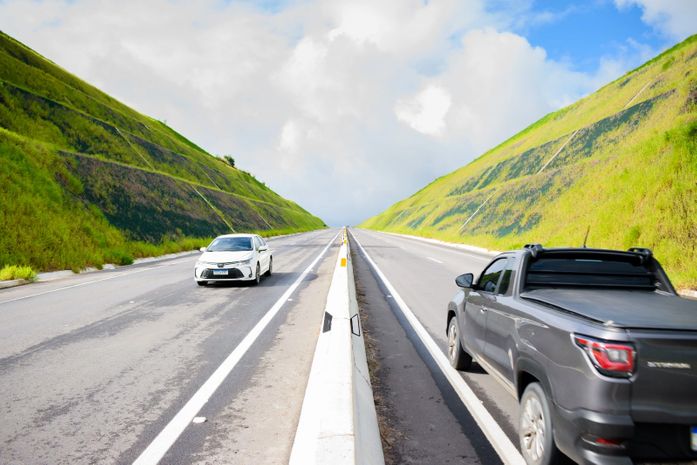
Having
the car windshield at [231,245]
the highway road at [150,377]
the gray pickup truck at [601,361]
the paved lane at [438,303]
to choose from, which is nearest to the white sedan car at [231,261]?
the car windshield at [231,245]

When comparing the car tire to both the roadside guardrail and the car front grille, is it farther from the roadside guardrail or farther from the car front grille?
the roadside guardrail

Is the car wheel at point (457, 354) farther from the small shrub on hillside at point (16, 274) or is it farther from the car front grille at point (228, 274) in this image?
the small shrub on hillside at point (16, 274)

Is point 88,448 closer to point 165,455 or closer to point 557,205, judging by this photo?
point 165,455

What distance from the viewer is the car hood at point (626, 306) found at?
271 cm

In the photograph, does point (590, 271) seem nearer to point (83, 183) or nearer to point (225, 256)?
point (225, 256)

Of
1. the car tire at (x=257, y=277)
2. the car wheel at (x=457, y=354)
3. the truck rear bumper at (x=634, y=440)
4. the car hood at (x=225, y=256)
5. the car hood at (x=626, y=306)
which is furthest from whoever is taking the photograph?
the car tire at (x=257, y=277)

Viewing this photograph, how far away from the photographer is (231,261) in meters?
12.5

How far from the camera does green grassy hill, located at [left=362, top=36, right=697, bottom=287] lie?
17422mm

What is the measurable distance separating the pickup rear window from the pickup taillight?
150 centimetres

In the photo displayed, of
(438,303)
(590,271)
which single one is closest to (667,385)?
(590,271)

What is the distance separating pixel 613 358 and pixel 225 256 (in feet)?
37.9

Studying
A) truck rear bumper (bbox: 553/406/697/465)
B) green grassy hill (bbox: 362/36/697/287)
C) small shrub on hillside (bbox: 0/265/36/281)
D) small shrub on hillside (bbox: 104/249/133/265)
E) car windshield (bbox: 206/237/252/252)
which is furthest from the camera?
small shrub on hillside (bbox: 104/249/133/265)

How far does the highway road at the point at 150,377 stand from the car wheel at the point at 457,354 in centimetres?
186

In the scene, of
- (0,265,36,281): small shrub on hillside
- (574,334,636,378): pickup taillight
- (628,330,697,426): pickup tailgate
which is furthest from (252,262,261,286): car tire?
(628,330,697,426): pickup tailgate
